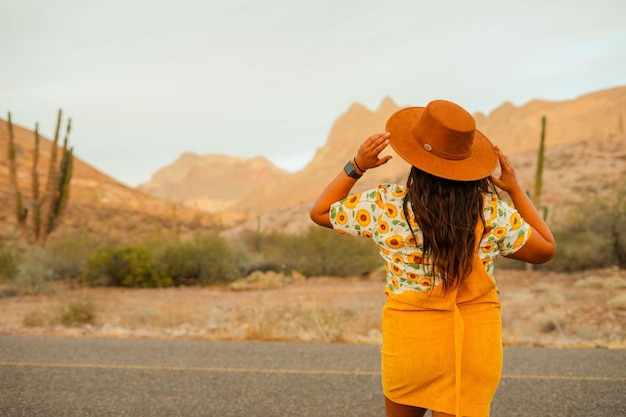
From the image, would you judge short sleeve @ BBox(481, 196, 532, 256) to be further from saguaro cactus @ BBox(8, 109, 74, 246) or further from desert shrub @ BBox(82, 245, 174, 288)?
saguaro cactus @ BBox(8, 109, 74, 246)

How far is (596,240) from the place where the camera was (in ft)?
71.6

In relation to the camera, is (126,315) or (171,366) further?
(126,315)

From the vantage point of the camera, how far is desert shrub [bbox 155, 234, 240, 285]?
22125 millimetres

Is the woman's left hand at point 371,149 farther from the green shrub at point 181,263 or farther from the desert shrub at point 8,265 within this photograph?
the desert shrub at point 8,265

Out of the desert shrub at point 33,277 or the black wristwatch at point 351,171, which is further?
the desert shrub at point 33,277

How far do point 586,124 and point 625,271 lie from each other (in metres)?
98.4

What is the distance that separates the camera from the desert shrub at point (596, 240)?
70.9ft

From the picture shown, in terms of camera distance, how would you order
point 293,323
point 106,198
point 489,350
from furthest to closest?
point 106,198
point 293,323
point 489,350

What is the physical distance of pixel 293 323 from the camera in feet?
35.3

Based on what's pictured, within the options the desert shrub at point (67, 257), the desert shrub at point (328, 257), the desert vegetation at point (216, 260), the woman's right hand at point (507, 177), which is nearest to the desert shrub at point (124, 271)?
the desert vegetation at point (216, 260)

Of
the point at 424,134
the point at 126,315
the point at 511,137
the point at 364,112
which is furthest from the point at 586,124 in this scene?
the point at 424,134

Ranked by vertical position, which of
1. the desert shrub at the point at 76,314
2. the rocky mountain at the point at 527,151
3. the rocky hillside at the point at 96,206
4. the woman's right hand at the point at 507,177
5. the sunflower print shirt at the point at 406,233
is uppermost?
the rocky mountain at the point at 527,151

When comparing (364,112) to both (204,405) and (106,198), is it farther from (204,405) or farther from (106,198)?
(204,405)

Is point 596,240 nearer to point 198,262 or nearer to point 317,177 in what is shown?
point 198,262
